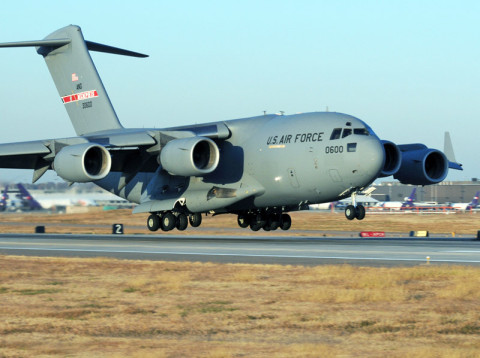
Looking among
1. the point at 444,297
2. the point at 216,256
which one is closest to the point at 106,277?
the point at 216,256

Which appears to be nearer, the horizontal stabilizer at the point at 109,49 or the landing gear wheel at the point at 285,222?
the landing gear wheel at the point at 285,222

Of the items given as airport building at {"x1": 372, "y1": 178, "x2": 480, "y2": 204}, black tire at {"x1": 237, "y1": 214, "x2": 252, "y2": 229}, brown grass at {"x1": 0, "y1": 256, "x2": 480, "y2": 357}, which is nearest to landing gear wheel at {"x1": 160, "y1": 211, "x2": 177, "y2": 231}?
black tire at {"x1": 237, "y1": 214, "x2": 252, "y2": 229}

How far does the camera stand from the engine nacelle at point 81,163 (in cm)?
2994

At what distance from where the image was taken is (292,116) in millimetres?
31859

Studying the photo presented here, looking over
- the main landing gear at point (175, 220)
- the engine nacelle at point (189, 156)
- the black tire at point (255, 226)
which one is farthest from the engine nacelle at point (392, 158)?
the main landing gear at point (175, 220)

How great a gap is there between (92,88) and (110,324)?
89.2 feet

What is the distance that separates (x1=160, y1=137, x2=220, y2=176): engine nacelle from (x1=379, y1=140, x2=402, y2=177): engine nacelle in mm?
7150

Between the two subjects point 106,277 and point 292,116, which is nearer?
point 106,277

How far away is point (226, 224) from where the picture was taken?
58.4 meters

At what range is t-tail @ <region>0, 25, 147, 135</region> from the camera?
37562 mm

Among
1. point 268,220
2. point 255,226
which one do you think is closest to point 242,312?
point 268,220

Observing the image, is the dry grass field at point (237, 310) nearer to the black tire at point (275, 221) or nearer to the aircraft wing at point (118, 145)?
the aircraft wing at point (118, 145)

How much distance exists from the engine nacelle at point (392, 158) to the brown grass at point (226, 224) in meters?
12.2

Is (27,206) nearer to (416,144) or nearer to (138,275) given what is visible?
(416,144)
